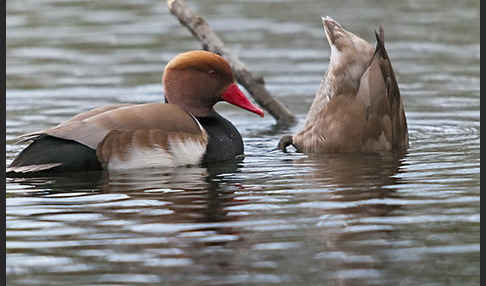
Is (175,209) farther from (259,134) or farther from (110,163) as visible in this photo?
(259,134)

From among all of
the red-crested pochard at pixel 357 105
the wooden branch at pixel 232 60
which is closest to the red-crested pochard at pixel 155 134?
the red-crested pochard at pixel 357 105

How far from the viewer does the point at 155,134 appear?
9.20m

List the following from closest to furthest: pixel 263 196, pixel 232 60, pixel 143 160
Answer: pixel 263 196 → pixel 143 160 → pixel 232 60

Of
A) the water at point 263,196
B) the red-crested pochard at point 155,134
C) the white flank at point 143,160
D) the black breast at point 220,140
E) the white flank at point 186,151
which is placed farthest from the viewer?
the black breast at point 220,140

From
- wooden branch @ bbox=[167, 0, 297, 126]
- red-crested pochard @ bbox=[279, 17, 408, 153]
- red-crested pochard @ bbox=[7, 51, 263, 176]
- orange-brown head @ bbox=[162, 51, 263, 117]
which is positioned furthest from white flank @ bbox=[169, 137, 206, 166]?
wooden branch @ bbox=[167, 0, 297, 126]

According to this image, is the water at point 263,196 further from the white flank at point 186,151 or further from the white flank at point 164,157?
the white flank at point 186,151

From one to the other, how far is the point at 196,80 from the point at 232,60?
80.1 inches

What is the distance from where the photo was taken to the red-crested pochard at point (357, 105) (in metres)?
9.89

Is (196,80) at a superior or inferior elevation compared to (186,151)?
superior

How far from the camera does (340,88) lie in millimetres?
10062

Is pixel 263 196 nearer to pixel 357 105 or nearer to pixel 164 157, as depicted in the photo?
pixel 164 157

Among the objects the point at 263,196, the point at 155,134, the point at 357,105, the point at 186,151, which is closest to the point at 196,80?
the point at 186,151

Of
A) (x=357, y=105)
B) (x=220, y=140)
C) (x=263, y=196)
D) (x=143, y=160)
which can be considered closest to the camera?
(x=263, y=196)

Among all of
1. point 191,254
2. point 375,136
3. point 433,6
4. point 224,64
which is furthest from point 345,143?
point 433,6
